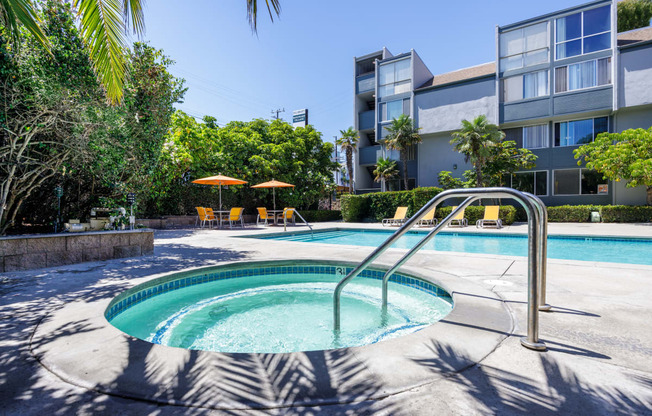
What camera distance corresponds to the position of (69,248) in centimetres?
557

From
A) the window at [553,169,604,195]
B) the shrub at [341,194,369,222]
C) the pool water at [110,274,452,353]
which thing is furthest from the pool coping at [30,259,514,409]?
the window at [553,169,604,195]

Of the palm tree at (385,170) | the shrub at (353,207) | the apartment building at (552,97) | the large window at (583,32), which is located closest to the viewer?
the apartment building at (552,97)

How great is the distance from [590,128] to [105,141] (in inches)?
844

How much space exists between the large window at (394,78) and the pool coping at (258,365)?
22.0m

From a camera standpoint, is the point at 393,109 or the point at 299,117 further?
the point at 299,117

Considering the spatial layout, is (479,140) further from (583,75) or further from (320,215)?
(320,215)

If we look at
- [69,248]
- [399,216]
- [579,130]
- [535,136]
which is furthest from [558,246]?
[579,130]

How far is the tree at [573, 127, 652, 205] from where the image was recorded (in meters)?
13.2

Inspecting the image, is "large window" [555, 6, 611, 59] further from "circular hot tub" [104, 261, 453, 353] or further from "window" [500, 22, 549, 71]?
"circular hot tub" [104, 261, 453, 353]

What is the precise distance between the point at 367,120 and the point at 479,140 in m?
9.57

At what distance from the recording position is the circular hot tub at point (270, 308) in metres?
3.26

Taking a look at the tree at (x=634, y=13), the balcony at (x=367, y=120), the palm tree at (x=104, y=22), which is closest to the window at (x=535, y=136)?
the balcony at (x=367, y=120)

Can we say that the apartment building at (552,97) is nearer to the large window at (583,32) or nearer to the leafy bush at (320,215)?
the large window at (583,32)

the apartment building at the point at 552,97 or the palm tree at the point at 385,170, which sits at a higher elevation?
the apartment building at the point at 552,97
